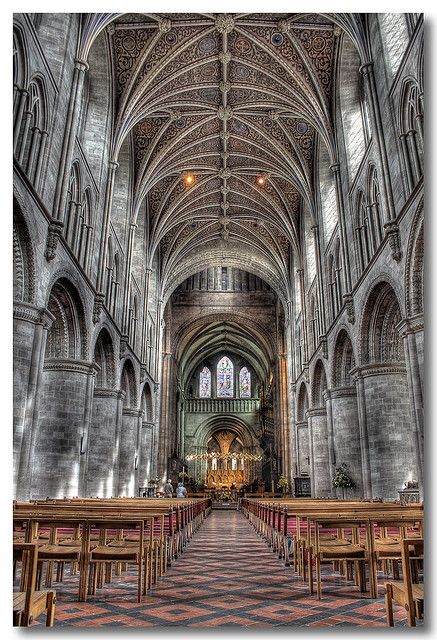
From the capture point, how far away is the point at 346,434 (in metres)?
18.4

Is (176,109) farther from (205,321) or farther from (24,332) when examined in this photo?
(205,321)

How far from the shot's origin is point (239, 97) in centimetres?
2206

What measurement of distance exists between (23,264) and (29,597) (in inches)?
349

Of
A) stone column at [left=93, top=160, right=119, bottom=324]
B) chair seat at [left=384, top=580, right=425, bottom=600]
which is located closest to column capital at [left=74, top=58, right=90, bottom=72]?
stone column at [left=93, top=160, right=119, bottom=324]

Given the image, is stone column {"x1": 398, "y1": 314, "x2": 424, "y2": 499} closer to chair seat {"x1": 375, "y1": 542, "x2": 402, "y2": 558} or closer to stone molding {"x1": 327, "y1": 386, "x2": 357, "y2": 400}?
chair seat {"x1": 375, "y1": 542, "x2": 402, "y2": 558}

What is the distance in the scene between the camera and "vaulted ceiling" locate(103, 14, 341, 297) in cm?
1864

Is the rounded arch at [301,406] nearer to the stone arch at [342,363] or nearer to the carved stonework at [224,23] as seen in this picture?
the stone arch at [342,363]

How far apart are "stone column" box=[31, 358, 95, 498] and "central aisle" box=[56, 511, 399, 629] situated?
750cm

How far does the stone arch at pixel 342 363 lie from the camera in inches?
773

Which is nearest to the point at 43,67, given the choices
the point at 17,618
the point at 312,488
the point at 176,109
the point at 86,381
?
the point at 86,381

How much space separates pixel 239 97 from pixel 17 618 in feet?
72.3

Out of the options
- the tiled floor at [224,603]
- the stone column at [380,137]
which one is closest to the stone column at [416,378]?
the stone column at [380,137]

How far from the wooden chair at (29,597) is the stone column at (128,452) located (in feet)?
62.4

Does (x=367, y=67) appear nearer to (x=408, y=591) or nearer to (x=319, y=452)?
(x=408, y=591)
